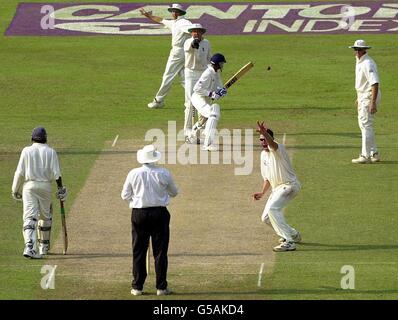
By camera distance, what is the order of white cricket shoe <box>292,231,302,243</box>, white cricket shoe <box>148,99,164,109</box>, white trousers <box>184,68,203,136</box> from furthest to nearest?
1. white cricket shoe <box>148,99,164,109</box>
2. white trousers <box>184,68,203,136</box>
3. white cricket shoe <box>292,231,302,243</box>

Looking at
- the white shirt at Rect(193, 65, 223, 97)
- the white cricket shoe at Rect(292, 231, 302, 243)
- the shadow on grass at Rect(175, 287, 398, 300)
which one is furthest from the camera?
the white shirt at Rect(193, 65, 223, 97)

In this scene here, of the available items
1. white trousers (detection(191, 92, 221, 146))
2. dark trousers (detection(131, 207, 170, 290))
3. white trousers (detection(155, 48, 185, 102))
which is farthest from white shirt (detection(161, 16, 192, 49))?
dark trousers (detection(131, 207, 170, 290))

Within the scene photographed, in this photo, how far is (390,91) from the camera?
110 ft

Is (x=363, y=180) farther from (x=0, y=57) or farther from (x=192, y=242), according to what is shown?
(x=0, y=57)

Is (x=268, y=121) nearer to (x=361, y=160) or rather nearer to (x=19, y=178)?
(x=361, y=160)

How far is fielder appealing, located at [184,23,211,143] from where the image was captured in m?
28.8

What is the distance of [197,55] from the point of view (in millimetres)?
28969

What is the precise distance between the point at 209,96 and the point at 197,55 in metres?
1.47

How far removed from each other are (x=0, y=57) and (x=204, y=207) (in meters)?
14.4

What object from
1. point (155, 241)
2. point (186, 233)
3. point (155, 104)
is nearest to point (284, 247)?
point (186, 233)

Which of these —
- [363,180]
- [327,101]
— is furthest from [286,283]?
[327,101]

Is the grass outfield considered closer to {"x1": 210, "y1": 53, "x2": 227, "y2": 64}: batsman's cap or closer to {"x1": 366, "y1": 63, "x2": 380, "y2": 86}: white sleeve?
{"x1": 366, "y1": 63, "x2": 380, "y2": 86}: white sleeve

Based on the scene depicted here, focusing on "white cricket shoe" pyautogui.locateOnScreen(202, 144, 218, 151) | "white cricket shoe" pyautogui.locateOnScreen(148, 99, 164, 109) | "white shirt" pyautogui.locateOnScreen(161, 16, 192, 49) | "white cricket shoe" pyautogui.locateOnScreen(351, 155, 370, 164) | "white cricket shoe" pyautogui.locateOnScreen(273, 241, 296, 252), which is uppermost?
"white shirt" pyautogui.locateOnScreen(161, 16, 192, 49)

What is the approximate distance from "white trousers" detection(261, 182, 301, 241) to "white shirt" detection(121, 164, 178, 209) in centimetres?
249
